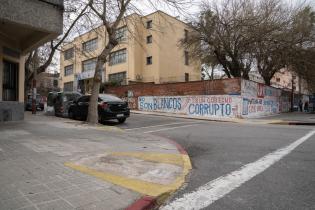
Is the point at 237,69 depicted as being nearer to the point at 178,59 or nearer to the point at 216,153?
the point at 178,59

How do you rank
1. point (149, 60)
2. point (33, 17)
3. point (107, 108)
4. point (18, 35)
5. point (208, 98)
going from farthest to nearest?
point (149, 60)
point (208, 98)
point (107, 108)
point (18, 35)
point (33, 17)

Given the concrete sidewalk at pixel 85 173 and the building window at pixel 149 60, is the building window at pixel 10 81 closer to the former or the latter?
the concrete sidewalk at pixel 85 173

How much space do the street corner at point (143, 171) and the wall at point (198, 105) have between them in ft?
52.1

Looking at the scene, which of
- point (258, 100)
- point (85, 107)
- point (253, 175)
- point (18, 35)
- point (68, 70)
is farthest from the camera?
point (68, 70)

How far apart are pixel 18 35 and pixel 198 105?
50.7 ft

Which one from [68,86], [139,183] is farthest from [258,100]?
[68,86]

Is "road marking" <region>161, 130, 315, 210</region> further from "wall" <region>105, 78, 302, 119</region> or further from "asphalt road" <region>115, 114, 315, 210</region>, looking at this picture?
"wall" <region>105, 78, 302, 119</region>

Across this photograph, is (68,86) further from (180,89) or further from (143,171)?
(143,171)

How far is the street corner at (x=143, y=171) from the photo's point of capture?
463 centimetres

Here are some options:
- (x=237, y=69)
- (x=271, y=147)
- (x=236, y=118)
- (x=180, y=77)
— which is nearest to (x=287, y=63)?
(x=237, y=69)

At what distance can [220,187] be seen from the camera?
5.10m

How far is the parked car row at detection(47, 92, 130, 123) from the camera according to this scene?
1584 cm

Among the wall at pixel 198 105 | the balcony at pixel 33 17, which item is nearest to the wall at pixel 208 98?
the wall at pixel 198 105

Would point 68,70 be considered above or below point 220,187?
above
